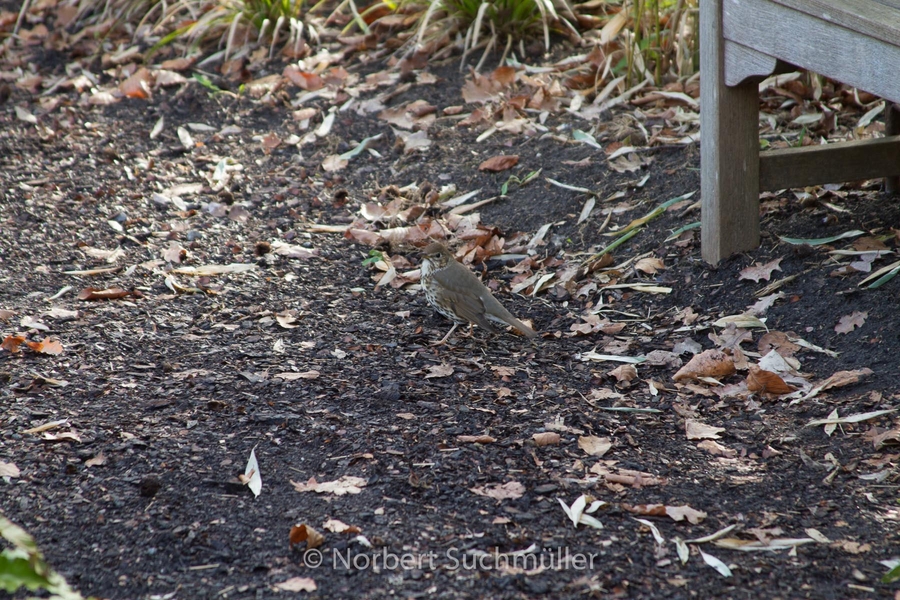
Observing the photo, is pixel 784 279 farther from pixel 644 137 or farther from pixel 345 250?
pixel 345 250

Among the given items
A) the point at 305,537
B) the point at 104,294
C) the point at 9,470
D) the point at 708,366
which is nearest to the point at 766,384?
the point at 708,366

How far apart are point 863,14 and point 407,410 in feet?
8.18

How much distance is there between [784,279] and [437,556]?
261 cm

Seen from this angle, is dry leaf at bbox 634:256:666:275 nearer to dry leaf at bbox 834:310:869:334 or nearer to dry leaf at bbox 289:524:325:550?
dry leaf at bbox 834:310:869:334

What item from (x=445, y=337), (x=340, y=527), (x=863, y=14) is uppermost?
(x=863, y=14)

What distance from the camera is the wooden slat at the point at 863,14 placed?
3.50 meters

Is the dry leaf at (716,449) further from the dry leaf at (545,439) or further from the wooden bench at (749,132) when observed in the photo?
the wooden bench at (749,132)

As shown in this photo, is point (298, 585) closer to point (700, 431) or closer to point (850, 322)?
point (700, 431)

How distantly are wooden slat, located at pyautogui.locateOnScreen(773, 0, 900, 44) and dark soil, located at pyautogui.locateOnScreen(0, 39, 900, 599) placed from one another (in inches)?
50.8

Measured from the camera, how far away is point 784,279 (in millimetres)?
4562

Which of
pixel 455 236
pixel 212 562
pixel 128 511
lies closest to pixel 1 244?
pixel 455 236

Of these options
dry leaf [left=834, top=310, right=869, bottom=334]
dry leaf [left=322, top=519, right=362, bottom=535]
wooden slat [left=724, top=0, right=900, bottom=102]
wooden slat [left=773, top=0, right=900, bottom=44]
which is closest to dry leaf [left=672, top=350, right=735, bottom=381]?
dry leaf [left=834, top=310, right=869, bottom=334]

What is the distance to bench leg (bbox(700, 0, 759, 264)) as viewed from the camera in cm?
457

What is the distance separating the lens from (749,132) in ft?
15.2
